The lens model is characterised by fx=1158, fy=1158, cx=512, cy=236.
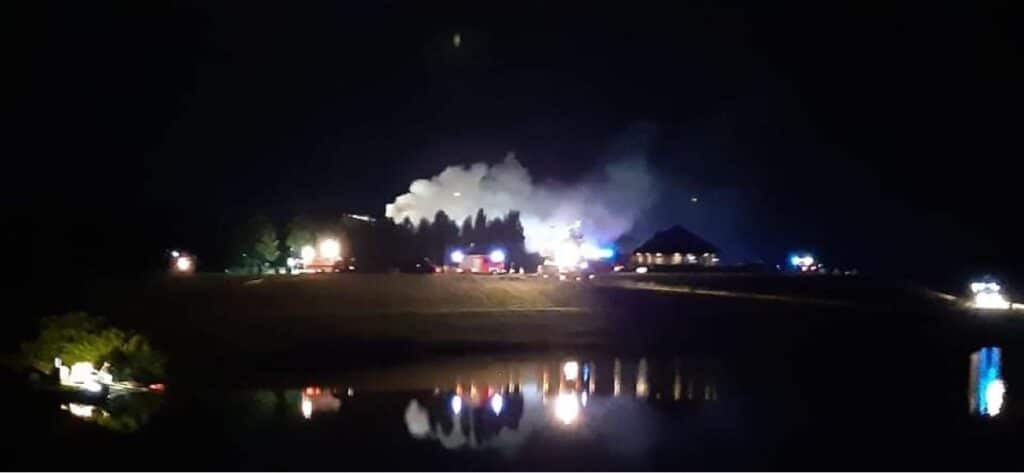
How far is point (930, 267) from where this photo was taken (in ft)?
266

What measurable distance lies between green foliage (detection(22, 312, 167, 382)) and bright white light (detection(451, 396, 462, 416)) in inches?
210

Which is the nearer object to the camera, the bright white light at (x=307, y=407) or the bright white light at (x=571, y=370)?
the bright white light at (x=307, y=407)

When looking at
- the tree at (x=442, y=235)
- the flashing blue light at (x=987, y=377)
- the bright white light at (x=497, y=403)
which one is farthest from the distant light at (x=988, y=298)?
the tree at (x=442, y=235)

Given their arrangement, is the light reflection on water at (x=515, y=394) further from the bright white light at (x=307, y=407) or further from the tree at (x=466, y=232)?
the tree at (x=466, y=232)

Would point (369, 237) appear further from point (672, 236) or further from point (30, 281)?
point (30, 281)

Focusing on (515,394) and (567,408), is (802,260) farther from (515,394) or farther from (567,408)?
(567,408)

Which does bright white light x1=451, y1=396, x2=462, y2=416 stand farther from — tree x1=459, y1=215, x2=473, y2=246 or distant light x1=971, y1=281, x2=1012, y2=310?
tree x1=459, y1=215, x2=473, y2=246

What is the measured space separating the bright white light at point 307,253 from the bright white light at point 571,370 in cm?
4675

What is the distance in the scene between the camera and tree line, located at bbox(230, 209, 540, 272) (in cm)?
6494

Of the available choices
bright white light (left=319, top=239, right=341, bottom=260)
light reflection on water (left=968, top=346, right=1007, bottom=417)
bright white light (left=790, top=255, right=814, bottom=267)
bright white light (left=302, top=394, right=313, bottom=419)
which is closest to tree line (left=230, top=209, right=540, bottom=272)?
bright white light (left=319, top=239, right=341, bottom=260)

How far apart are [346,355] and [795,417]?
11616 mm

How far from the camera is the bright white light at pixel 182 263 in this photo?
56.7m

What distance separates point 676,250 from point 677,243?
1184 millimetres

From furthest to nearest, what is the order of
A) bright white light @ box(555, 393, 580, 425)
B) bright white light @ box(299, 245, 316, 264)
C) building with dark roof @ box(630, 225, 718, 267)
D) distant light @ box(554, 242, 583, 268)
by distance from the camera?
building with dark roof @ box(630, 225, 718, 267) < distant light @ box(554, 242, 583, 268) < bright white light @ box(299, 245, 316, 264) < bright white light @ box(555, 393, 580, 425)
